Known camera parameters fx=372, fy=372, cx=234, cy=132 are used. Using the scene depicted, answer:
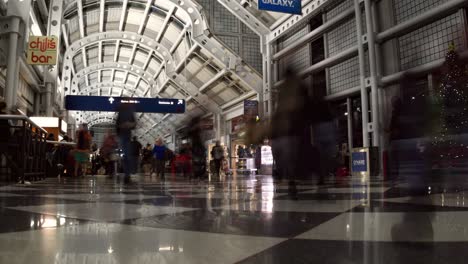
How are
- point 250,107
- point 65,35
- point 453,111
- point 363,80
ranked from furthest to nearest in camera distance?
point 65,35 < point 250,107 < point 363,80 < point 453,111

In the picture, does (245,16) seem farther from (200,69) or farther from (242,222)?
(242,222)

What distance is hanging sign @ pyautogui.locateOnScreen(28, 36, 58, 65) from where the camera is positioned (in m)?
12.0

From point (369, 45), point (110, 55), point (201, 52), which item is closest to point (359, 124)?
point (369, 45)

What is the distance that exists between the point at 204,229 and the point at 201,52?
18.1 metres

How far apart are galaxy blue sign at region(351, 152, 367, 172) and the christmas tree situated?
307 centimetres

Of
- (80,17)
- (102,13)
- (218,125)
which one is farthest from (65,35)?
(218,125)

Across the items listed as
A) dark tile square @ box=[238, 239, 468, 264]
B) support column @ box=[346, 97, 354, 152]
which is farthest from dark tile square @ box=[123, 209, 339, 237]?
support column @ box=[346, 97, 354, 152]

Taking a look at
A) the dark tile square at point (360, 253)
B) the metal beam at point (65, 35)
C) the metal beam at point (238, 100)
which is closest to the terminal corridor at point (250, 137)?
the dark tile square at point (360, 253)

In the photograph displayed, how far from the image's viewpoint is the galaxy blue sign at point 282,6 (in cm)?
962

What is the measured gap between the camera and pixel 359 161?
32.9 feet

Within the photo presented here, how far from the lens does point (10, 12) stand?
388 inches

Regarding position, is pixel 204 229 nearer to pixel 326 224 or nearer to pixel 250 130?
pixel 326 224

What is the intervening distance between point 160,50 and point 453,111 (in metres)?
18.6

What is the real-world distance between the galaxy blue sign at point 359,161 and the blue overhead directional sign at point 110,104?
38.7 feet
